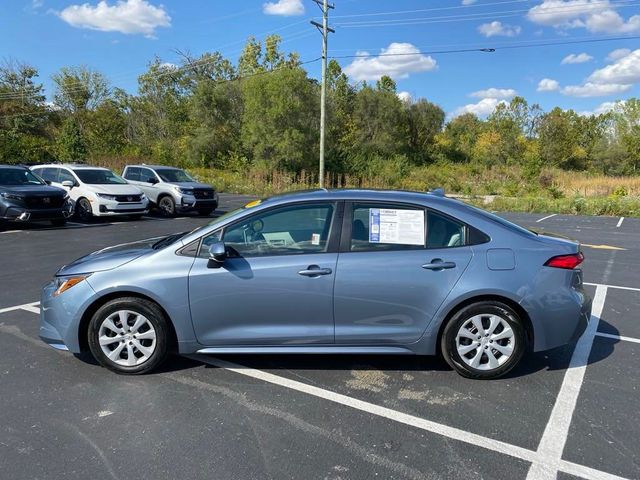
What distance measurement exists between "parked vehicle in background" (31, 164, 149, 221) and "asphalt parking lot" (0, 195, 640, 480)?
10277 millimetres

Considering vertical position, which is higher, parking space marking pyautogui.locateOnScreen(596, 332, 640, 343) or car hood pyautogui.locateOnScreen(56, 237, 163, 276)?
car hood pyautogui.locateOnScreen(56, 237, 163, 276)

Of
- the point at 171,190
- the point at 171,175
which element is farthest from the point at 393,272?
the point at 171,175

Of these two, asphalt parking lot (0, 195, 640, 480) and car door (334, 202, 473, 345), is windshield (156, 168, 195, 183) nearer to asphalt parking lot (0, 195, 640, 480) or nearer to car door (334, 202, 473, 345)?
asphalt parking lot (0, 195, 640, 480)

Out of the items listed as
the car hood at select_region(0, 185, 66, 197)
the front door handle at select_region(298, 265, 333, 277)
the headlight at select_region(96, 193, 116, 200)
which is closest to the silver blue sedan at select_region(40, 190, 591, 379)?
the front door handle at select_region(298, 265, 333, 277)

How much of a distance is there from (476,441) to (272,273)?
183 cm

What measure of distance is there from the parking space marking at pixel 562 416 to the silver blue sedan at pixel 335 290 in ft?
1.26

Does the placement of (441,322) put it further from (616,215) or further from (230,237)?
(616,215)

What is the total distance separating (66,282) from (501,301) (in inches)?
138

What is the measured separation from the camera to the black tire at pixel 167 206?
1633 centimetres

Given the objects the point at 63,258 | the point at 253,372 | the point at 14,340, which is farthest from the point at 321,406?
the point at 63,258

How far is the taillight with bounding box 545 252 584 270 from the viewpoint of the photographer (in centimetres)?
386

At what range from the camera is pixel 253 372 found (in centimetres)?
404

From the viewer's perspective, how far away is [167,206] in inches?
651

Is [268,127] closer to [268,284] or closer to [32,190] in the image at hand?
[32,190]
